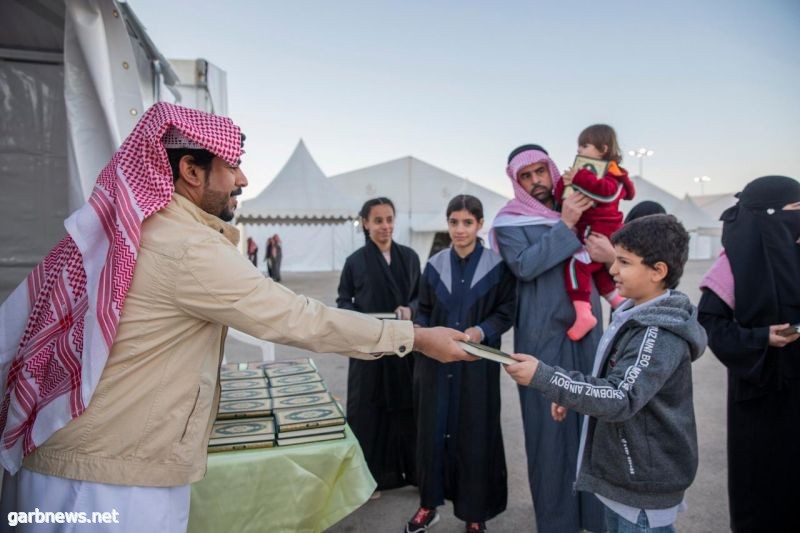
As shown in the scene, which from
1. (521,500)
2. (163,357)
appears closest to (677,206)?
(521,500)

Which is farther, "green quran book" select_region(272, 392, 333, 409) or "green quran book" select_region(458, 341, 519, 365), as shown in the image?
"green quran book" select_region(272, 392, 333, 409)

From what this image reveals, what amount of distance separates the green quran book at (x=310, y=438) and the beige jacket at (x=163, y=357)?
67 cm

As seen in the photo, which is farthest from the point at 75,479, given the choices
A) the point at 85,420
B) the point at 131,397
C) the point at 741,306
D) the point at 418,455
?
the point at 741,306

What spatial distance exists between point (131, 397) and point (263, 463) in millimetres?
813

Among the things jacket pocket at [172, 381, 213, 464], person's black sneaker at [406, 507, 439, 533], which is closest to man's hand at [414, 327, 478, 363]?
jacket pocket at [172, 381, 213, 464]

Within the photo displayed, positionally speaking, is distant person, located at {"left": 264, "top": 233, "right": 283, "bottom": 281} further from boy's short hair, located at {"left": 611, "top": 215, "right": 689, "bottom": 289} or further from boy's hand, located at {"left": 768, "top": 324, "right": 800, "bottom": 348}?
boy's short hair, located at {"left": 611, "top": 215, "right": 689, "bottom": 289}

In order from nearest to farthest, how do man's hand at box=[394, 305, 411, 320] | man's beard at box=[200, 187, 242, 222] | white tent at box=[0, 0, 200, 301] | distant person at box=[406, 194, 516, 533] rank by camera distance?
man's beard at box=[200, 187, 242, 222] < white tent at box=[0, 0, 200, 301] < distant person at box=[406, 194, 516, 533] < man's hand at box=[394, 305, 411, 320]

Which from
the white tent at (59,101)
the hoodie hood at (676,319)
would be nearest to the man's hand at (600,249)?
the hoodie hood at (676,319)

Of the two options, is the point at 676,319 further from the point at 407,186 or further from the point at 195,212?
the point at 407,186

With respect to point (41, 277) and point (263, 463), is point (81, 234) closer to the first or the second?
point (41, 277)

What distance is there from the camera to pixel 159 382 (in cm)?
149

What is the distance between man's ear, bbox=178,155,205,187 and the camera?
161 cm

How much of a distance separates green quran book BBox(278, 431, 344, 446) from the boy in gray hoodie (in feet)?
3.14

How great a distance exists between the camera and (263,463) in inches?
83.1
